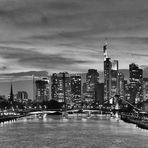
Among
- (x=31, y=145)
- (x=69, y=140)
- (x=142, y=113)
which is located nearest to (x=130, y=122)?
(x=142, y=113)

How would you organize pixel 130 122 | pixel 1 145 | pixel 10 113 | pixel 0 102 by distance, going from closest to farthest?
1. pixel 1 145
2. pixel 130 122
3. pixel 10 113
4. pixel 0 102

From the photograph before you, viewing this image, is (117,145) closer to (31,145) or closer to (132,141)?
(132,141)

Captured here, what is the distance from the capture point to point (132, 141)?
71.2m

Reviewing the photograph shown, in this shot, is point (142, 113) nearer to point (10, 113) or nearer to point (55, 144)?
point (10, 113)

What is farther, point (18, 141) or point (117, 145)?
point (18, 141)

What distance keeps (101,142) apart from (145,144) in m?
6.79

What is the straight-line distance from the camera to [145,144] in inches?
2625

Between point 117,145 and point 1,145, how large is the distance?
51.1 ft

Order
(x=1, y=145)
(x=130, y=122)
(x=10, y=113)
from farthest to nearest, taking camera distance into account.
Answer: (x=10, y=113) < (x=130, y=122) < (x=1, y=145)

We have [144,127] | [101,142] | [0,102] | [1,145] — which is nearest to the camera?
[1,145]

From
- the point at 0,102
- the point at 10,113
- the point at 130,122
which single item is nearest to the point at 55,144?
the point at 130,122

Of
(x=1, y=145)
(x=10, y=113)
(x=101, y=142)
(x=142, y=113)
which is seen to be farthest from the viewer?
(x=10, y=113)

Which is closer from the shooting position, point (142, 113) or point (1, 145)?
point (1, 145)

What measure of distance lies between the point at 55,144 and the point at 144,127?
3402cm
